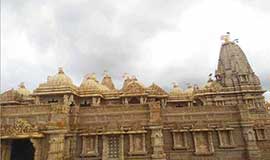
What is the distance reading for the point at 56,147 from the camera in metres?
18.2

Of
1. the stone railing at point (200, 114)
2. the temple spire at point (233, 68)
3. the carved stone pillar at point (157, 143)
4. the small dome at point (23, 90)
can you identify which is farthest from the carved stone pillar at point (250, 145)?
the small dome at point (23, 90)

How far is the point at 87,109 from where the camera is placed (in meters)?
21.4

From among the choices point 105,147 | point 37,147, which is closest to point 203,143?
point 105,147

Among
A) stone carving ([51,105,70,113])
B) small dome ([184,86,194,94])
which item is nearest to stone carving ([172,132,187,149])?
stone carving ([51,105,70,113])

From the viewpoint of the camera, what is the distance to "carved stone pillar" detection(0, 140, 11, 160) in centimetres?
1892

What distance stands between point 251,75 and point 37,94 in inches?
1212

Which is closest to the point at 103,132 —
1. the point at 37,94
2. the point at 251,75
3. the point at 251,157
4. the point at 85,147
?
the point at 85,147

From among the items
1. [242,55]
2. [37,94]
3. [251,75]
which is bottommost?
[37,94]

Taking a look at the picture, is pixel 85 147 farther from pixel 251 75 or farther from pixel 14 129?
pixel 251 75

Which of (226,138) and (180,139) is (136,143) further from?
(226,138)

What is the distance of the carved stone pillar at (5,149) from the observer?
62.1ft

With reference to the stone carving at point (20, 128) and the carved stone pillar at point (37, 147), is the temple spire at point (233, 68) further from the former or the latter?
the stone carving at point (20, 128)

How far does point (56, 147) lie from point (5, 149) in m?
4.70

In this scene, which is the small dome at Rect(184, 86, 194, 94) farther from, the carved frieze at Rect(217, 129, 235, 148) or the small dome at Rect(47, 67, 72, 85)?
the small dome at Rect(47, 67, 72, 85)
